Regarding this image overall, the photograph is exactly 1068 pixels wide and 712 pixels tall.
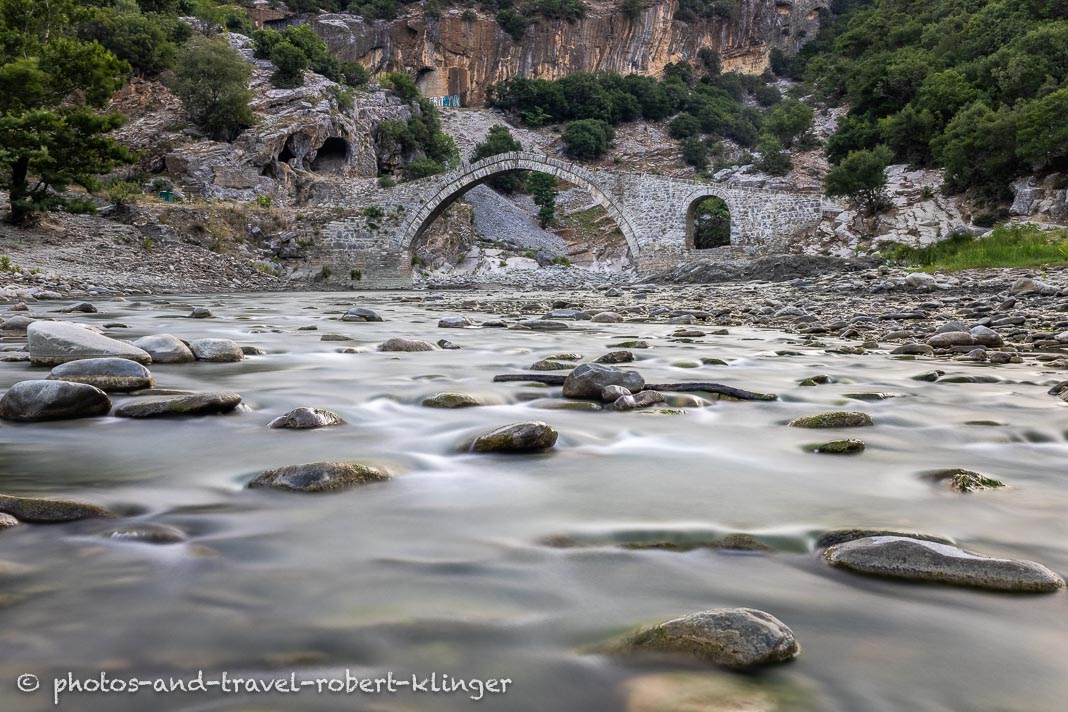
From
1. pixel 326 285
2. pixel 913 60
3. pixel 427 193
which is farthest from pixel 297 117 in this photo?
pixel 913 60

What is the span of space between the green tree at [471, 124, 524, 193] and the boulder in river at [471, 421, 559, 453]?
45052mm

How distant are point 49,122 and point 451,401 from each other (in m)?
16.8

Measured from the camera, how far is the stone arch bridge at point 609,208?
90.1 feet

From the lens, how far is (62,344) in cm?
394

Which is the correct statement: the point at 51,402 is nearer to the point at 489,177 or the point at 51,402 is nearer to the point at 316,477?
the point at 316,477

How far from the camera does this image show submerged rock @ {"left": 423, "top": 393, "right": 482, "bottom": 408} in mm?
3146

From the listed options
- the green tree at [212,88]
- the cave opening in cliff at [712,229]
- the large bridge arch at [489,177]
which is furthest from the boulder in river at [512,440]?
the green tree at [212,88]

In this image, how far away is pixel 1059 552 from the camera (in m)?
1.46

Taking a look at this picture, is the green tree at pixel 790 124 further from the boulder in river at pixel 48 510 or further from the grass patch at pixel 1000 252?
the boulder in river at pixel 48 510

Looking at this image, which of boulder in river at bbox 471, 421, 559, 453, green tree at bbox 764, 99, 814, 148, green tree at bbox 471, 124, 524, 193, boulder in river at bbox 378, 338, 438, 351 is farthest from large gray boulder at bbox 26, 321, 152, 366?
green tree at bbox 764, 99, 814, 148

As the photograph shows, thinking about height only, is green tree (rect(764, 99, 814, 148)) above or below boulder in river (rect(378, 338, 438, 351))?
above

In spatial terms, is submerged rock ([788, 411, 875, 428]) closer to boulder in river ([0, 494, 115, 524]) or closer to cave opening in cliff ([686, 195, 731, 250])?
boulder in river ([0, 494, 115, 524])

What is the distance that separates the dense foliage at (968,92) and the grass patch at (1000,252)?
10.4 metres

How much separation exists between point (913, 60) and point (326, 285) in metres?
28.8
